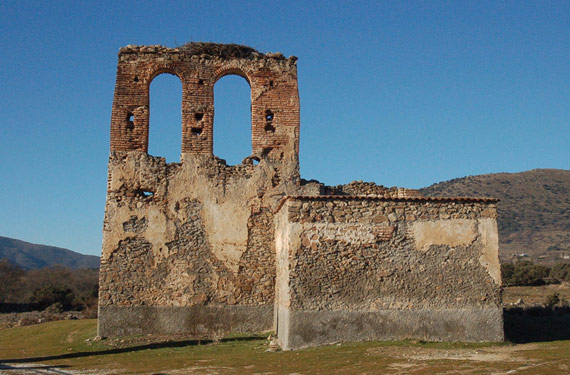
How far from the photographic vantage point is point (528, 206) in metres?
58.3

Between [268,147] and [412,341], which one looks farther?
[268,147]

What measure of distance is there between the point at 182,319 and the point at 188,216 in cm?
253

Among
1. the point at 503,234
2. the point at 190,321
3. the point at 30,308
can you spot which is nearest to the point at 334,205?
the point at 190,321

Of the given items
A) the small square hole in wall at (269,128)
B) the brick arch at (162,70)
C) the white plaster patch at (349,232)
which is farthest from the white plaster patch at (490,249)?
the brick arch at (162,70)

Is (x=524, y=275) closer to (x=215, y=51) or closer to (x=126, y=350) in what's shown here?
(x=215, y=51)

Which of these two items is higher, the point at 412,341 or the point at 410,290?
the point at 410,290

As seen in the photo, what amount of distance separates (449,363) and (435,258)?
352 centimetres

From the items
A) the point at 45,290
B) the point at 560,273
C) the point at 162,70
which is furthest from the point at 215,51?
the point at 560,273

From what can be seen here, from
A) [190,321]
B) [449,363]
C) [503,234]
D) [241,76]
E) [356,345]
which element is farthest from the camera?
[503,234]

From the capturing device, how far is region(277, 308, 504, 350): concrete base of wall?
39.5 ft

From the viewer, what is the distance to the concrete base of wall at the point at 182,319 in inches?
565

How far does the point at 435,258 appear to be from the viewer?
12641 millimetres

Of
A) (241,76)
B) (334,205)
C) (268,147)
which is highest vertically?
(241,76)

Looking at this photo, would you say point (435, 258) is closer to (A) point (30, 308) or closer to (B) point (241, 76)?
(B) point (241, 76)
